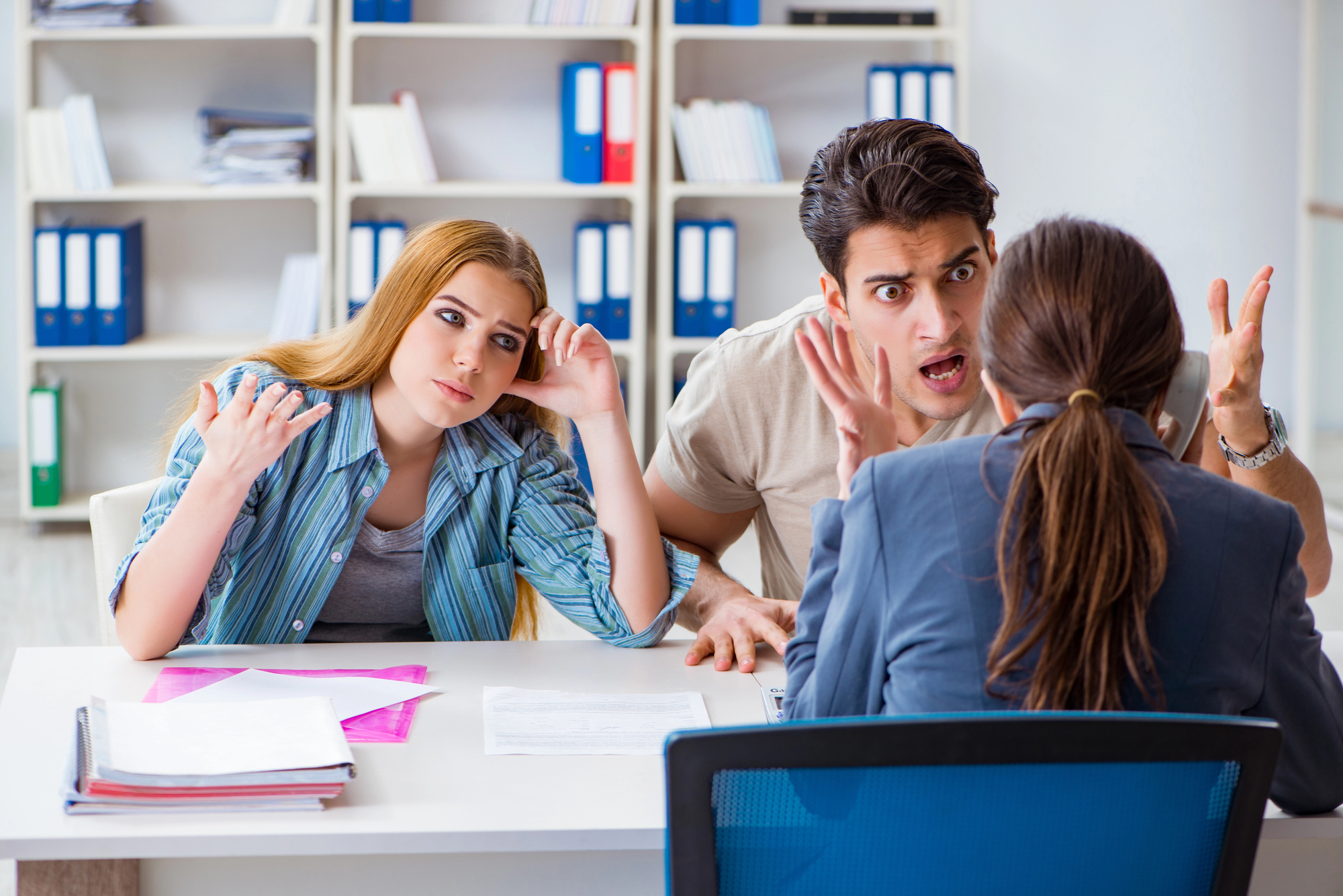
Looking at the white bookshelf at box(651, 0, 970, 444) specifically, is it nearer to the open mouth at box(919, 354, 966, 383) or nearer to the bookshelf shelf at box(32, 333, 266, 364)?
the bookshelf shelf at box(32, 333, 266, 364)

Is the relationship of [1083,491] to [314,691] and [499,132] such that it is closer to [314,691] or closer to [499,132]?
[314,691]

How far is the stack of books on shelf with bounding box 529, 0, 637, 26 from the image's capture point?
3975mm

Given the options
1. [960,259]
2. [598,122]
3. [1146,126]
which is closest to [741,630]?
[960,259]

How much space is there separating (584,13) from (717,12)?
0.42 metres

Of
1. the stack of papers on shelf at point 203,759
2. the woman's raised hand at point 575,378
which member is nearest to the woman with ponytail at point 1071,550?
the stack of papers on shelf at point 203,759

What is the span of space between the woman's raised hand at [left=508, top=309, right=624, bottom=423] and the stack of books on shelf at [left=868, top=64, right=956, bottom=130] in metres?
2.64

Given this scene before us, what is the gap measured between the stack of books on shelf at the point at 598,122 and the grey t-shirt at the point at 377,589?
2.55m

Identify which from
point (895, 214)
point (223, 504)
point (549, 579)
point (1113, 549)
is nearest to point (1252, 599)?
point (1113, 549)

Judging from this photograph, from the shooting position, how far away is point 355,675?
1.43m

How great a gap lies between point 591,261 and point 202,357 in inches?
49.9

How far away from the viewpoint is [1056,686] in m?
0.94

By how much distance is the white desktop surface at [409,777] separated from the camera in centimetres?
105

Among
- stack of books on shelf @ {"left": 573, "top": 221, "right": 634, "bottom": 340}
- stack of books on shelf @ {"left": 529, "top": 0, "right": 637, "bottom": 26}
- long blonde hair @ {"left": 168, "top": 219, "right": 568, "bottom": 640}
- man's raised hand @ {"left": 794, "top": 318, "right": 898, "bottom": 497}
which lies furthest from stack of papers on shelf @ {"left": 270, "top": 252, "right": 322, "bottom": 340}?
man's raised hand @ {"left": 794, "top": 318, "right": 898, "bottom": 497}

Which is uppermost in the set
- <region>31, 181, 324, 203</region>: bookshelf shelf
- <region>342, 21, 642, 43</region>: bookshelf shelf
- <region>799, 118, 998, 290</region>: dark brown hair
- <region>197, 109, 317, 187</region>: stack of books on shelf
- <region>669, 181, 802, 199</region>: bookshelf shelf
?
<region>342, 21, 642, 43</region>: bookshelf shelf
